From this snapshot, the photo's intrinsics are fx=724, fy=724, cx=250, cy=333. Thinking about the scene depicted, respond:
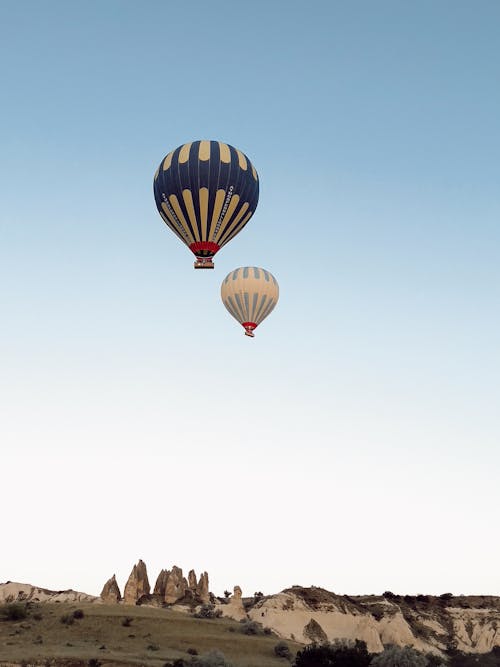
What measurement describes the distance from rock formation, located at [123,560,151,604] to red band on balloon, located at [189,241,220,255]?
198ft

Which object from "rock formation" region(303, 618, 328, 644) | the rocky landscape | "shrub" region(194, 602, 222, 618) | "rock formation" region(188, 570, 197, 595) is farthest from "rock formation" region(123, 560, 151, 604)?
"rock formation" region(303, 618, 328, 644)

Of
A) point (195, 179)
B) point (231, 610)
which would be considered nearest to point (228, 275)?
point (195, 179)

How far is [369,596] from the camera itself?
10638cm

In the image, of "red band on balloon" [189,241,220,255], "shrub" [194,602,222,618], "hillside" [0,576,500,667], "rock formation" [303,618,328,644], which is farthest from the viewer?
"rock formation" [303,618,328,644]

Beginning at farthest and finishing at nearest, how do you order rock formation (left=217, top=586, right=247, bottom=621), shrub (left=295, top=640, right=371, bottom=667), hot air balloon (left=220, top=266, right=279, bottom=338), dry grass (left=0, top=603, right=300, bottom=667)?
rock formation (left=217, top=586, right=247, bottom=621)
hot air balloon (left=220, top=266, right=279, bottom=338)
shrub (left=295, top=640, right=371, bottom=667)
dry grass (left=0, top=603, right=300, bottom=667)

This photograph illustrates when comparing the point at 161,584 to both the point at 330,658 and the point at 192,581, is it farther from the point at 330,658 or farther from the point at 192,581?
the point at 330,658

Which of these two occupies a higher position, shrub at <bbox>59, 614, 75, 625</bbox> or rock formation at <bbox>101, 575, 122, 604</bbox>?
rock formation at <bbox>101, 575, 122, 604</bbox>

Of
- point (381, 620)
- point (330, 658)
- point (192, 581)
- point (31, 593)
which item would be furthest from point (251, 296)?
point (31, 593)

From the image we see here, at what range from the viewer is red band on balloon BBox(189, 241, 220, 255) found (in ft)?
168

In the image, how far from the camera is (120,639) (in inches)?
2172

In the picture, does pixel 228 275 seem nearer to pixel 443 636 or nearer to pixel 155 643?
pixel 155 643

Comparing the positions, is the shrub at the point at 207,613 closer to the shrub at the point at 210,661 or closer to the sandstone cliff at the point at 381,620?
the sandstone cliff at the point at 381,620

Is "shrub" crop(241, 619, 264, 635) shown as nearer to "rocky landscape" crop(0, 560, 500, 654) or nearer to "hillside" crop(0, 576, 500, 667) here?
"hillside" crop(0, 576, 500, 667)

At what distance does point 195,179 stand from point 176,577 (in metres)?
67.3
